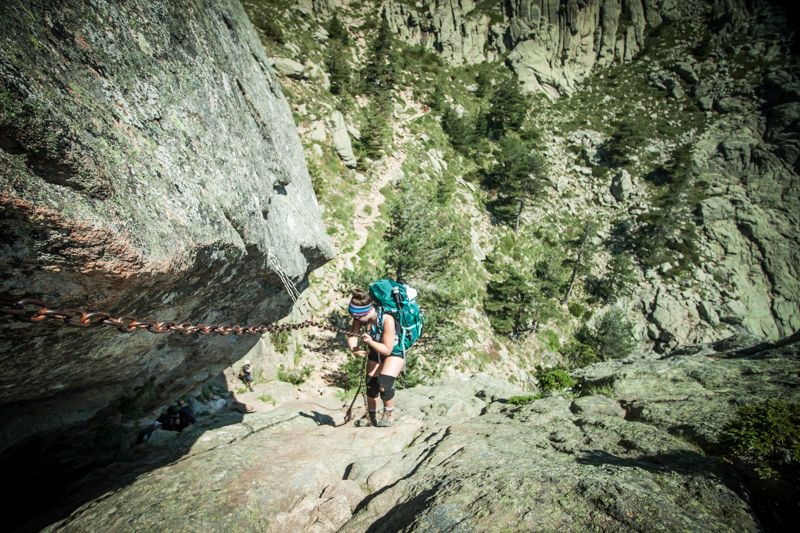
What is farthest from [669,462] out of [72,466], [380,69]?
[380,69]

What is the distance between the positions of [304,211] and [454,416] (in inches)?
271

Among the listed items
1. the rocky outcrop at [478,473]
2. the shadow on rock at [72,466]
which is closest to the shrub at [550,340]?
the rocky outcrop at [478,473]

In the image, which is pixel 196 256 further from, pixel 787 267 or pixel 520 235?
pixel 787 267

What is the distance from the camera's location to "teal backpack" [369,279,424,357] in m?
5.75

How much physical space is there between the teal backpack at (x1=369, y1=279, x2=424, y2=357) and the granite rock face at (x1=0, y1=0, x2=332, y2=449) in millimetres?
2098

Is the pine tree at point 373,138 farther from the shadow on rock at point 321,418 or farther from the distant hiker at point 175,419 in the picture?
the distant hiker at point 175,419

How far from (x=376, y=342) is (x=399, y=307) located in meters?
0.76

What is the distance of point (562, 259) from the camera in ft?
148

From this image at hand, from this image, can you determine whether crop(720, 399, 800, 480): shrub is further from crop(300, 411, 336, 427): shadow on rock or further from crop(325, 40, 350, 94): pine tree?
crop(325, 40, 350, 94): pine tree

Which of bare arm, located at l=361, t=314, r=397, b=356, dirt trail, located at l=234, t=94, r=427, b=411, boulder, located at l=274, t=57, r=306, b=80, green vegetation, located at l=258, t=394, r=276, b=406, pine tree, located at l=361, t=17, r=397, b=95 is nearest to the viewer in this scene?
bare arm, located at l=361, t=314, r=397, b=356

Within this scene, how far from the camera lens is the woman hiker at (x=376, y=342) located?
5676 mm

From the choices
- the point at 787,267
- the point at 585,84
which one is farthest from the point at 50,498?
the point at 585,84

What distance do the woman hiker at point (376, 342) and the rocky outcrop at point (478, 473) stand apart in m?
1.06

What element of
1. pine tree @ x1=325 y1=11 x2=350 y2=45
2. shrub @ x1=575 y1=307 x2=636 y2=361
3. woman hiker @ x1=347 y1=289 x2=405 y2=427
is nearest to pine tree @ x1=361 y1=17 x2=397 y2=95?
pine tree @ x1=325 y1=11 x2=350 y2=45
